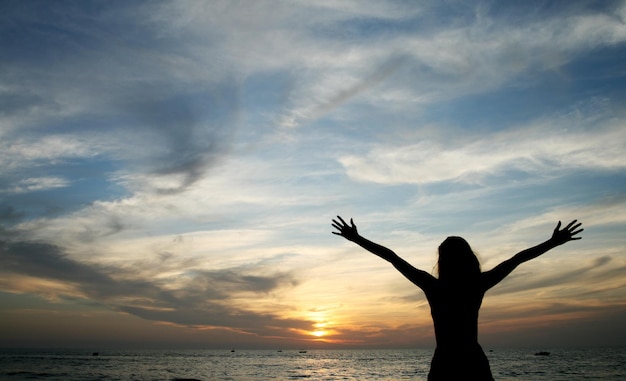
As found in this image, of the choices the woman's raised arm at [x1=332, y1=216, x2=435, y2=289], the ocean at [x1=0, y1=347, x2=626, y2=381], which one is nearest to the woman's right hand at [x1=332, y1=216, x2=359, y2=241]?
the woman's raised arm at [x1=332, y1=216, x2=435, y2=289]

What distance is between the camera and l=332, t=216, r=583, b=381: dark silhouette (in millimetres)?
3299

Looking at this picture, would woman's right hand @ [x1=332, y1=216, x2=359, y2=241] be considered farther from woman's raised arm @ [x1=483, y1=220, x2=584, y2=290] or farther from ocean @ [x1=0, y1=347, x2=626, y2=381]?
ocean @ [x1=0, y1=347, x2=626, y2=381]

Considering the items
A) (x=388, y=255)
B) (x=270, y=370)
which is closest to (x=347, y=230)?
(x=388, y=255)

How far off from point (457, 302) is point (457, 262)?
319 mm

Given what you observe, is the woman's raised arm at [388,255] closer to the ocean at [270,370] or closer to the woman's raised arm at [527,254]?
the woman's raised arm at [527,254]

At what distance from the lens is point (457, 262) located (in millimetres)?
3441

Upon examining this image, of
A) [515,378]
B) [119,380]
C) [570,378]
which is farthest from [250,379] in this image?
[570,378]

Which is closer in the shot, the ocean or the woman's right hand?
the woman's right hand

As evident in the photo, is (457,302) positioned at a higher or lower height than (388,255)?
lower

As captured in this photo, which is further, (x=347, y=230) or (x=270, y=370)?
(x=270, y=370)

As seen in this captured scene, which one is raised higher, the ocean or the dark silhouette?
the dark silhouette

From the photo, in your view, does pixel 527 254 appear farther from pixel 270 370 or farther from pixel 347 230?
pixel 270 370

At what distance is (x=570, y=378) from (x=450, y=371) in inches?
2014

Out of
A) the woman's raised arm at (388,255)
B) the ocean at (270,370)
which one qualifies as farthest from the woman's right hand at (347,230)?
the ocean at (270,370)
